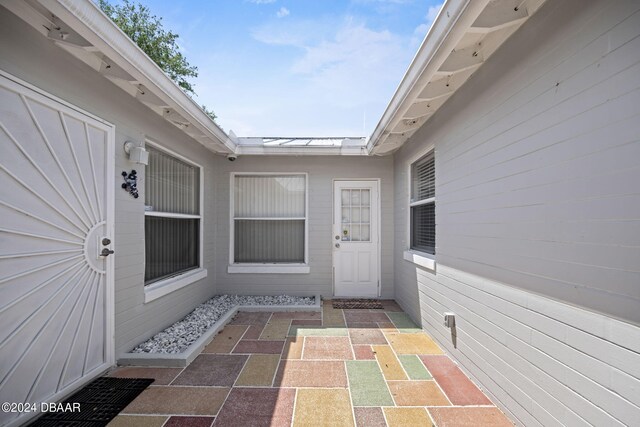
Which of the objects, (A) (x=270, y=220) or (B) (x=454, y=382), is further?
(A) (x=270, y=220)

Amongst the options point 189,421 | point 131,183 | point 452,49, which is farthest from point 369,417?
point 131,183

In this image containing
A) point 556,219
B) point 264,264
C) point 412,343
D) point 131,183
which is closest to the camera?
point 556,219

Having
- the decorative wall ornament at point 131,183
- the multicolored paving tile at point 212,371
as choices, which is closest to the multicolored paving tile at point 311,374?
the multicolored paving tile at point 212,371

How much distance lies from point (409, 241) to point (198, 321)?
3127 mm

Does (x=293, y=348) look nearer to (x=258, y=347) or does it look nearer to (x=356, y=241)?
(x=258, y=347)

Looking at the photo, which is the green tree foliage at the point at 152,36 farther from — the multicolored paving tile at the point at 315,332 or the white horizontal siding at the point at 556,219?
the white horizontal siding at the point at 556,219

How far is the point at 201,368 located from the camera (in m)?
2.68

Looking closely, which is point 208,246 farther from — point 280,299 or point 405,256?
point 405,256

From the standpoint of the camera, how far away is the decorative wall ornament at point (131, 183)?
2758 mm

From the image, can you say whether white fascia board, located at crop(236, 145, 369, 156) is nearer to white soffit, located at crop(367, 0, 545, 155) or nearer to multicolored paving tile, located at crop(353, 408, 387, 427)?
white soffit, located at crop(367, 0, 545, 155)

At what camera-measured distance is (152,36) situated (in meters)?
11.4

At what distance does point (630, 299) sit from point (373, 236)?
3894mm

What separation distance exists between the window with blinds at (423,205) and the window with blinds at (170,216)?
10.5 feet

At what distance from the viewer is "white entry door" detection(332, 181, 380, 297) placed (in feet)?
16.7
